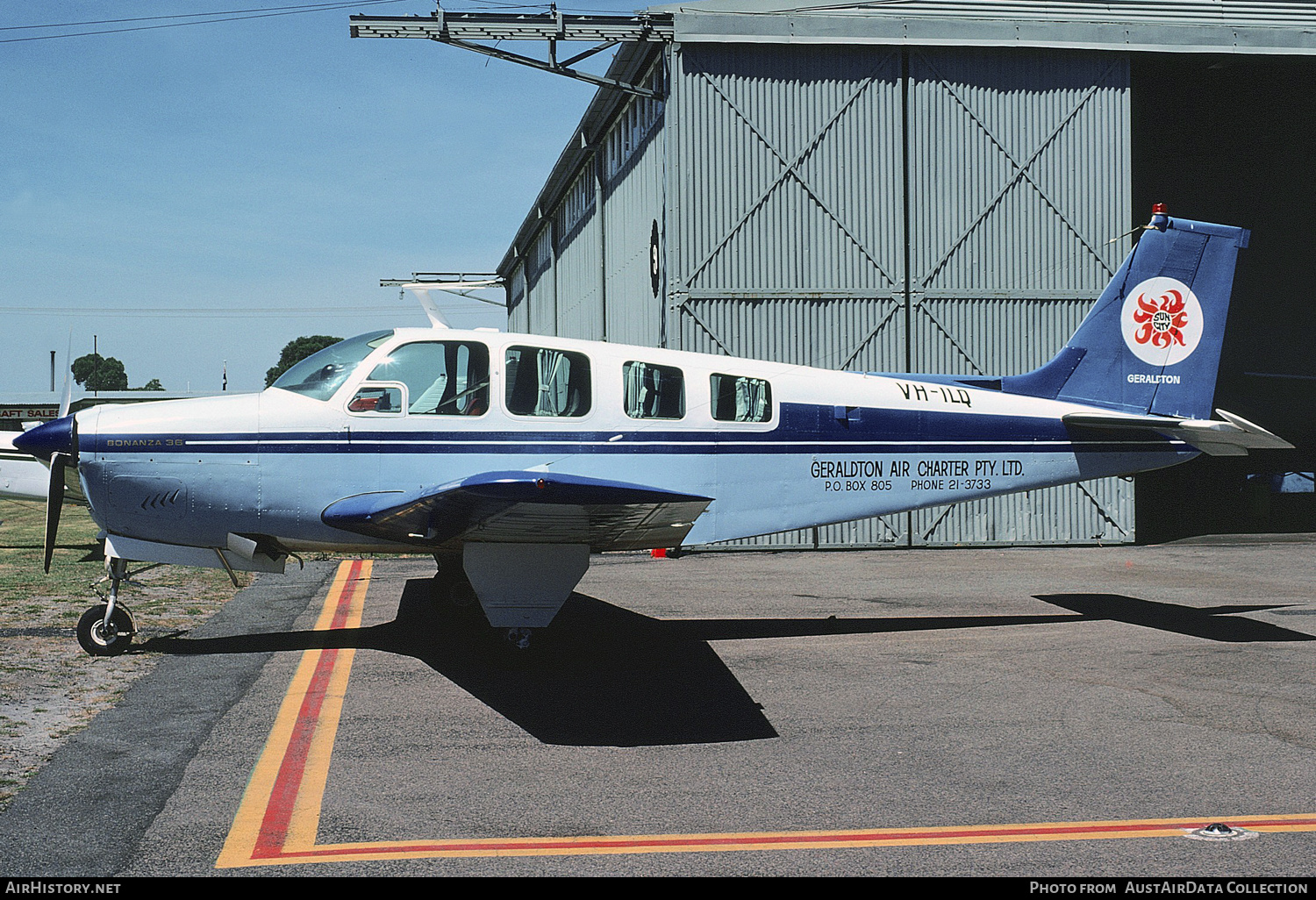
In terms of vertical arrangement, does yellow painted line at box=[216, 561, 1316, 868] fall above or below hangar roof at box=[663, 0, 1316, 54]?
below

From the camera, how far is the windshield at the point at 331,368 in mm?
7738

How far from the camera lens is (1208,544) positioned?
17.5 m

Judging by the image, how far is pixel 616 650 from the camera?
26.8 ft

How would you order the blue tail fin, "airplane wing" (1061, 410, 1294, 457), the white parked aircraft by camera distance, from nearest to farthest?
1. "airplane wing" (1061, 410, 1294, 457)
2. the blue tail fin
3. the white parked aircraft

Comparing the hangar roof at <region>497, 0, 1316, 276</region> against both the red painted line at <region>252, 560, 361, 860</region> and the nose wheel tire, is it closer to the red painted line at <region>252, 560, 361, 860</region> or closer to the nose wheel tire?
the nose wheel tire

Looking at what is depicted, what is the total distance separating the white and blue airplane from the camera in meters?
7.36

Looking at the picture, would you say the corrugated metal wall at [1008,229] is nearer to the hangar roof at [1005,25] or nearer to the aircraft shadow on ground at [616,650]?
the hangar roof at [1005,25]

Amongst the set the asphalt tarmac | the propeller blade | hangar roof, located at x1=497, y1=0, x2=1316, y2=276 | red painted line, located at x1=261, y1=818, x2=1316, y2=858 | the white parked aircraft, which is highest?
hangar roof, located at x1=497, y1=0, x2=1316, y2=276

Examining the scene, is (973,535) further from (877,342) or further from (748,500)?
(748,500)

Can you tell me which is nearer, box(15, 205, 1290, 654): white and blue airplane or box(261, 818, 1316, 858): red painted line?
box(261, 818, 1316, 858): red painted line

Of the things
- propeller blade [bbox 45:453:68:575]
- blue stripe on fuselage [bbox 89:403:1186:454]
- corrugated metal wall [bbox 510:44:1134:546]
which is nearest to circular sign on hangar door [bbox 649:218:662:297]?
corrugated metal wall [bbox 510:44:1134:546]

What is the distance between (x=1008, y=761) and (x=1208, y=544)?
14440 mm

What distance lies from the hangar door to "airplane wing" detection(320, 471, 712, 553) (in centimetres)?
960
